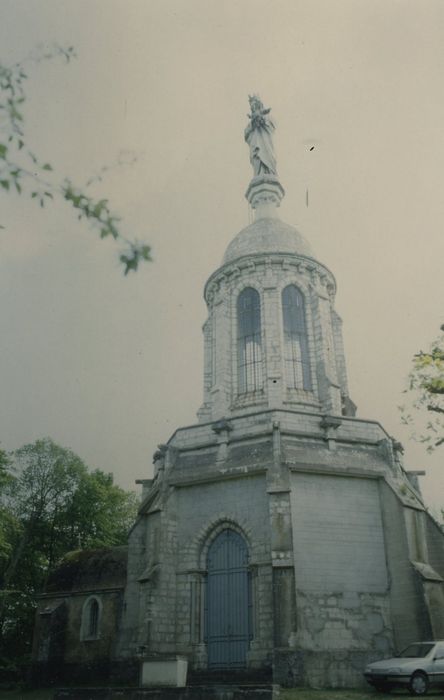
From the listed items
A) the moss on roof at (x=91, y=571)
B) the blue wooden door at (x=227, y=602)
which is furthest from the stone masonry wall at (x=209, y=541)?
the moss on roof at (x=91, y=571)

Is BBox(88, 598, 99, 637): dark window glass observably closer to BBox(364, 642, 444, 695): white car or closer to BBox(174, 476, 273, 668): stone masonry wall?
BBox(174, 476, 273, 668): stone masonry wall

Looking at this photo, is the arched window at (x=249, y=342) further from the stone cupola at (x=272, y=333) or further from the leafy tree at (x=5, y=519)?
the leafy tree at (x=5, y=519)

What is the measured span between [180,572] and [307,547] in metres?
4.02

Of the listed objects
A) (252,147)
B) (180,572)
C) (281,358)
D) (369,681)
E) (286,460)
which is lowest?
(369,681)

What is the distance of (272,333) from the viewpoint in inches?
890

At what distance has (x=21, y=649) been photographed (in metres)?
34.1

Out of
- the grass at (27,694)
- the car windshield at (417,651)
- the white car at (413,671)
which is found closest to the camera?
the white car at (413,671)

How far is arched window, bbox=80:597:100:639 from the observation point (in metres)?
24.3

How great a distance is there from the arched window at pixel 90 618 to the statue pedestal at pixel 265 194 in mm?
17943

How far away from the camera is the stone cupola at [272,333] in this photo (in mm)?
22312

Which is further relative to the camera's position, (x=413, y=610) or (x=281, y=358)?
(x=281, y=358)

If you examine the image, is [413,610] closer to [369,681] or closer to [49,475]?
[369,681]

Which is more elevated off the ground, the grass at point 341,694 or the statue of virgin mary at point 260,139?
the statue of virgin mary at point 260,139

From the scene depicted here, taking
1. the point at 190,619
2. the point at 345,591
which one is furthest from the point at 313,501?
the point at 190,619
